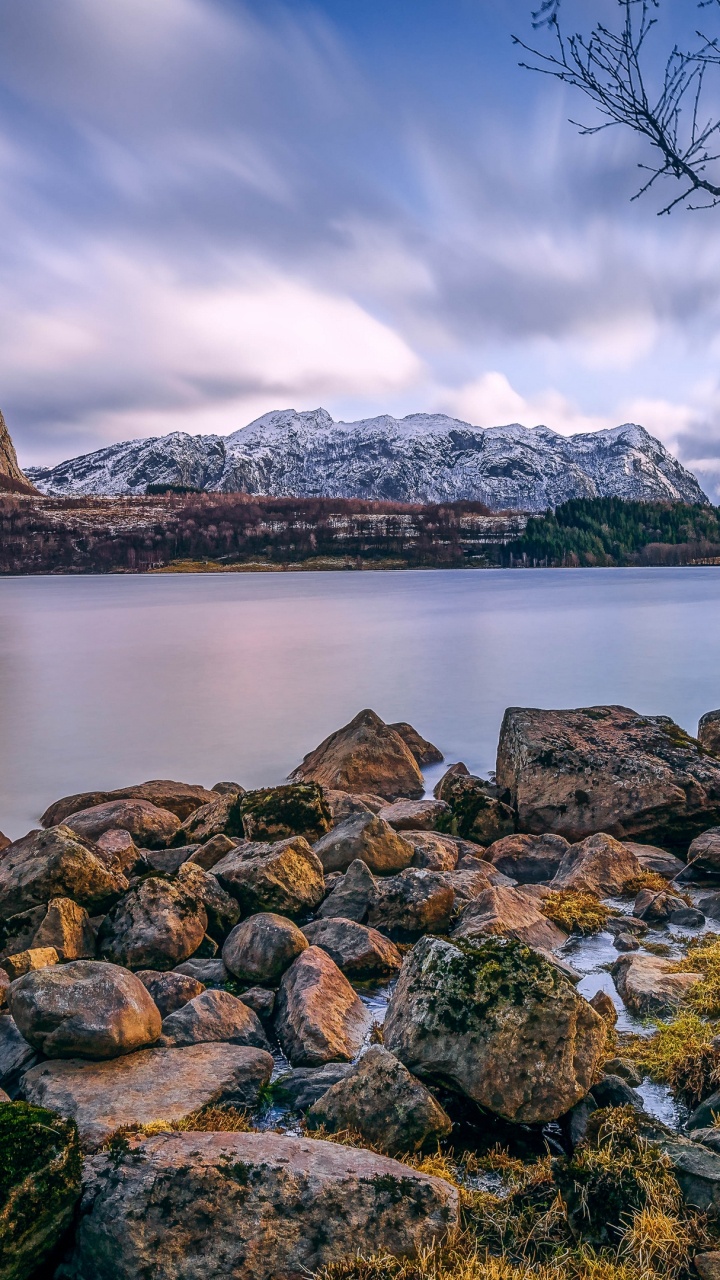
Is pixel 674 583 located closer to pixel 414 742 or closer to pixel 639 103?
pixel 414 742

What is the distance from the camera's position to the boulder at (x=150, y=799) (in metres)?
13.1

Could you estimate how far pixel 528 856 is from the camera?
392 inches

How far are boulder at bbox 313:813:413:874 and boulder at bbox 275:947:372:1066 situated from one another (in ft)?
7.87

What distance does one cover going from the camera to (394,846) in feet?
29.9

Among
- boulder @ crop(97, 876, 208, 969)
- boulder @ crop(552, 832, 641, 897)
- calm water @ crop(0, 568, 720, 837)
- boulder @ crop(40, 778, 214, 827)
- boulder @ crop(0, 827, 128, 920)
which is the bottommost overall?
calm water @ crop(0, 568, 720, 837)

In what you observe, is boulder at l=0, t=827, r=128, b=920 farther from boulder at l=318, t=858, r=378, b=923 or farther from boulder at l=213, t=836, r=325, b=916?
boulder at l=318, t=858, r=378, b=923

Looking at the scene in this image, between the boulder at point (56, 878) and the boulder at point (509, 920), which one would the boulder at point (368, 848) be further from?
the boulder at point (56, 878)

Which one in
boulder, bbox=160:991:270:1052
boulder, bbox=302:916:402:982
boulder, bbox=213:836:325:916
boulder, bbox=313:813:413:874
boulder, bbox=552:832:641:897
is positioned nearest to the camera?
boulder, bbox=160:991:270:1052

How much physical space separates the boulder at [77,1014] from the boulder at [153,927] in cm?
148

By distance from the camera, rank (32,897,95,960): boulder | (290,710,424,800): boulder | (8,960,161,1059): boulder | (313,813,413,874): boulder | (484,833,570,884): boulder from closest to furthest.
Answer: (8,960,161,1059): boulder < (32,897,95,960): boulder < (313,813,413,874): boulder < (484,833,570,884): boulder < (290,710,424,800): boulder

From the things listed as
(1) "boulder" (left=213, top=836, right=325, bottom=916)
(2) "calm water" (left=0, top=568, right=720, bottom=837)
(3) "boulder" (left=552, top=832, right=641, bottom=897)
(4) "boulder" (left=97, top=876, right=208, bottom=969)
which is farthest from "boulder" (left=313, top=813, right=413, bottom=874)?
(2) "calm water" (left=0, top=568, right=720, bottom=837)

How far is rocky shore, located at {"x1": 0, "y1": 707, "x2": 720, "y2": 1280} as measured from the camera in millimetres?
3676

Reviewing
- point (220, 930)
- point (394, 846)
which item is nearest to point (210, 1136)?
point (220, 930)

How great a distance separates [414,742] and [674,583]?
10348 cm
